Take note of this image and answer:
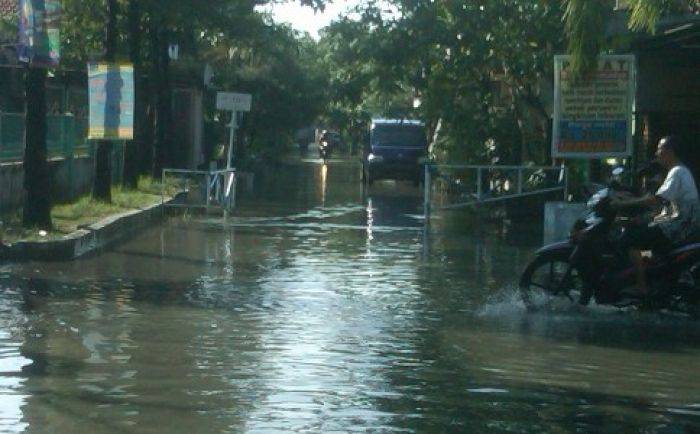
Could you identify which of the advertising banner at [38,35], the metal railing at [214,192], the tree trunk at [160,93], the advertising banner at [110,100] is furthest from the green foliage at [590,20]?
the tree trunk at [160,93]

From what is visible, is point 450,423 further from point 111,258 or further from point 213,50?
point 213,50

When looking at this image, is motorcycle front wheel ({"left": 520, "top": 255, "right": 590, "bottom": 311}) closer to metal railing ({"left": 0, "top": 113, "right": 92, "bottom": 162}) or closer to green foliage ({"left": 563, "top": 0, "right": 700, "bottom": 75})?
green foliage ({"left": 563, "top": 0, "right": 700, "bottom": 75})

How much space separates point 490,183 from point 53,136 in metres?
10.7

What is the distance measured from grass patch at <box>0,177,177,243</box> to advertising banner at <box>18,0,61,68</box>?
2.40 meters

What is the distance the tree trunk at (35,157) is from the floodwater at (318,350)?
63.9 inches

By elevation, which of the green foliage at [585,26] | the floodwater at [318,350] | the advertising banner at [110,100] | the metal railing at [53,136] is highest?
the green foliage at [585,26]

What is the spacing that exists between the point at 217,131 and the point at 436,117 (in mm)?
27400

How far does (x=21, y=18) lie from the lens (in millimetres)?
19469

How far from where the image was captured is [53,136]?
Result: 2759cm

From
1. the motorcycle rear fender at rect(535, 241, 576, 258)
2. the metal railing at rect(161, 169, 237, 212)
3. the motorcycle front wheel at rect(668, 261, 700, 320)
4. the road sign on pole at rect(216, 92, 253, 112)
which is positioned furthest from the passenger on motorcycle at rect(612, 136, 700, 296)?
the road sign on pole at rect(216, 92, 253, 112)

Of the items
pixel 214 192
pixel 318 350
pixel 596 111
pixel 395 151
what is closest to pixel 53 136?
pixel 214 192

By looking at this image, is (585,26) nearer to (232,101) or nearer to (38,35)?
(38,35)

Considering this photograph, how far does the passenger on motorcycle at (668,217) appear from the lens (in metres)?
12.8

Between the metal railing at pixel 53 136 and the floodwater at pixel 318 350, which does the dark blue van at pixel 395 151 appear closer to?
the metal railing at pixel 53 136
